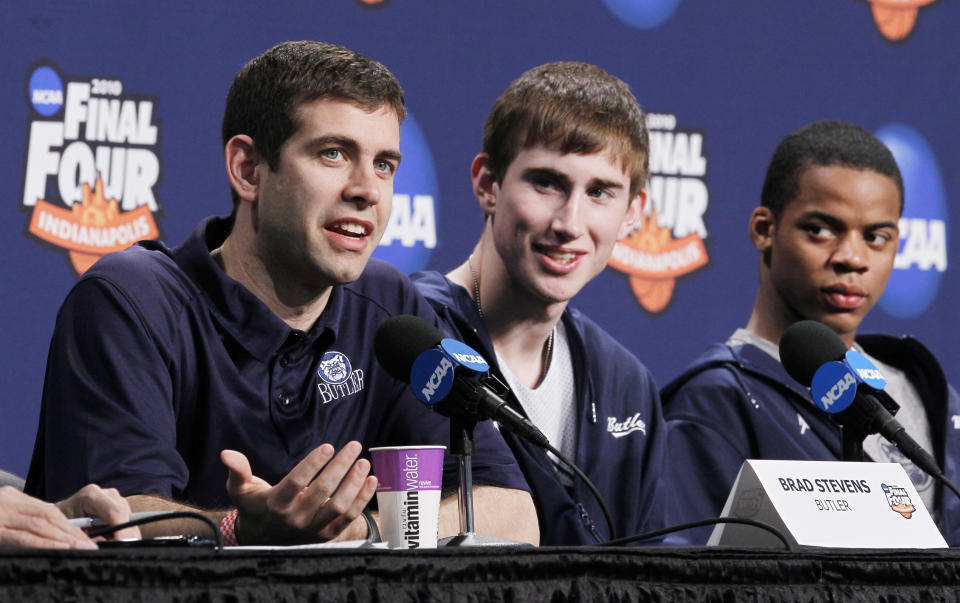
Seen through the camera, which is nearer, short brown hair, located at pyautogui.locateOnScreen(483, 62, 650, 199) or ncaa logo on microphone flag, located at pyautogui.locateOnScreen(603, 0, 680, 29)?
short brown hair, located at pyautogui.locateOnScreen(483, 62, 650, 199)

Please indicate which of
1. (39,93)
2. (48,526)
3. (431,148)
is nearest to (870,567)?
(48,526)

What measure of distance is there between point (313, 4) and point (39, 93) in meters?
0.57

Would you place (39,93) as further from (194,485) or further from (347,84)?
(194,485)

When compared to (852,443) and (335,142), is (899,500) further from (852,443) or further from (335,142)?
(335,142)

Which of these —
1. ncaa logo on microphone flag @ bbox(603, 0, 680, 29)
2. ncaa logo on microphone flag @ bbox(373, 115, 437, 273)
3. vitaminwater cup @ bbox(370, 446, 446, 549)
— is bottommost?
vitaminwater cup @ bbox(370, 446, 446, 549)

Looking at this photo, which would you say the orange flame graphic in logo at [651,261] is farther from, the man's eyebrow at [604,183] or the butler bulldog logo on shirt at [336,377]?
the butler bulldog logo on shirt at [336,377]

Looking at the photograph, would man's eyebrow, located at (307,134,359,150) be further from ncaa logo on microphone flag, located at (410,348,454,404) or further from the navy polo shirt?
ncaa logo on microphone flag, located at (410,348,454,404)

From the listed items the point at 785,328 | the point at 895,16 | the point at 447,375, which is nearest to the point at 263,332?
the point at 447,375

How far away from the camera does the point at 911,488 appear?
1.34 metres

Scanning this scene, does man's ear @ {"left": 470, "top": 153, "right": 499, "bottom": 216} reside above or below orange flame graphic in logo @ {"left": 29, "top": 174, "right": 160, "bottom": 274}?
above

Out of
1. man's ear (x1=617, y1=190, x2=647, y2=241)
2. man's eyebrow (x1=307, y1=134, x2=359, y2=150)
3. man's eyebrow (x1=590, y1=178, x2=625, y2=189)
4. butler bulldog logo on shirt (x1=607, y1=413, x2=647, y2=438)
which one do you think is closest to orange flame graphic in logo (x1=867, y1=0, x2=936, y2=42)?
man's ear (x1=617, y1=190, x2=647, y2=241)

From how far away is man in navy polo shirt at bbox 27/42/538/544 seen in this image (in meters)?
1.46

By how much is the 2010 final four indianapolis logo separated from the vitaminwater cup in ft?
3.76

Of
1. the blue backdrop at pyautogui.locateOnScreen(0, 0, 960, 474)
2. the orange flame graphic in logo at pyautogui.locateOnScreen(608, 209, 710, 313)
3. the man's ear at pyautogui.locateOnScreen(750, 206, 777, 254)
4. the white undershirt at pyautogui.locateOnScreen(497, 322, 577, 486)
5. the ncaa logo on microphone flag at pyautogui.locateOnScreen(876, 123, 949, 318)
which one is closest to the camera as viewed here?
the white undershirt at pyautogui.locateOnScreen(497, 322, 577, 486)
